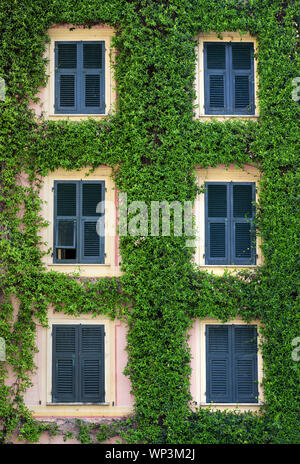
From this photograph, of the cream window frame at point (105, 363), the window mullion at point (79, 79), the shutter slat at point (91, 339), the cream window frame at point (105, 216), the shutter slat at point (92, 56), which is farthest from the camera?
the shutter slat at point (92, 56)

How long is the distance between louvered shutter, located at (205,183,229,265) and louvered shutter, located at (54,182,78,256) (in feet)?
9.61

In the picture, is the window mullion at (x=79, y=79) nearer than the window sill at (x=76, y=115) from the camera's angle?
No

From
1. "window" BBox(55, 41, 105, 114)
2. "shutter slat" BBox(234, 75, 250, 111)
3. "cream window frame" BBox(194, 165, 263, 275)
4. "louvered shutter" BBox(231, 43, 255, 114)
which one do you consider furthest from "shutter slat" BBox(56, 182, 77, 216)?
"shutter slat" BBox(234, 75, 250, 111)

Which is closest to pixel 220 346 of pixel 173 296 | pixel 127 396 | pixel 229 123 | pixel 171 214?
pixel 173 296

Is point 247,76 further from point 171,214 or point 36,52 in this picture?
point 36,52

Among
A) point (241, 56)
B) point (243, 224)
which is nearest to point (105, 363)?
point (243, 224)

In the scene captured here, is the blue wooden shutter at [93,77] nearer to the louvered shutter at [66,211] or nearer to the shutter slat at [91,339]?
the louvered shutter at [66,211]

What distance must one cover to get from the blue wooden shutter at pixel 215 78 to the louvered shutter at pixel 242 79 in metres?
0.19

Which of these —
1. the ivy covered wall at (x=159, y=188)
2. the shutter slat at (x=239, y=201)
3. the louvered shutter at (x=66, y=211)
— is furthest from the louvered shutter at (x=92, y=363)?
the shutter slat at (x=239, y=201)

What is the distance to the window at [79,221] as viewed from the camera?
11242 millimetres

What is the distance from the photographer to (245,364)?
36.2ft

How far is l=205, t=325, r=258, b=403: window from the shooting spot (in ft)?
36.0

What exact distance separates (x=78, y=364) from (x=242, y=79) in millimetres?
7309

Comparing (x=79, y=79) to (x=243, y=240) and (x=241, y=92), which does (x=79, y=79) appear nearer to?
(x=241, y=92)
